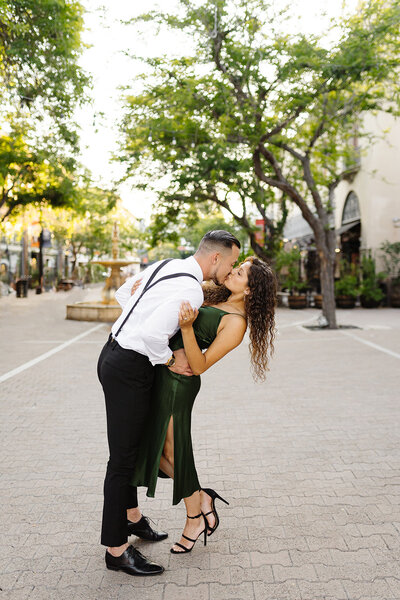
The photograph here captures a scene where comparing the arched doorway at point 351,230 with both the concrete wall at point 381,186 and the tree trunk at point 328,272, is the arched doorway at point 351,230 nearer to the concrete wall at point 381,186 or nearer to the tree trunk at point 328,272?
the concrete wall at point 381,186

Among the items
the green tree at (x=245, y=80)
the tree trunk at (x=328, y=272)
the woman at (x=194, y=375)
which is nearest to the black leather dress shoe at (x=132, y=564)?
the woman at (x=194, y=375)

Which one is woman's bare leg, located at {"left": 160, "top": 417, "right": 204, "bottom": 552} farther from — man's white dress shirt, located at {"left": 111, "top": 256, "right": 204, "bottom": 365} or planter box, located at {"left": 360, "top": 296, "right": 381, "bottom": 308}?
planter box, located at {"left": 360, "top": 296, "right": 381, "bottom": 308}

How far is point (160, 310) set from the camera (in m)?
2.80

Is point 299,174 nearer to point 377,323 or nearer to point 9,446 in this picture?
point 377,323

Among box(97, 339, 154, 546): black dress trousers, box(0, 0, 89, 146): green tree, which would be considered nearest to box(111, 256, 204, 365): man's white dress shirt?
box(97, 339, 154, 546): black dress trousers

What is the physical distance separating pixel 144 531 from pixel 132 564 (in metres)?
0.43

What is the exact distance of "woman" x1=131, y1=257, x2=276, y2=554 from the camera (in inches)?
124

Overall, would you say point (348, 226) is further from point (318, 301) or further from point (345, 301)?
point (345, 301)

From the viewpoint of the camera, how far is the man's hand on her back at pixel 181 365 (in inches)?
122

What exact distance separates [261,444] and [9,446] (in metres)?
2.36

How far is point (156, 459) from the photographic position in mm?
3232

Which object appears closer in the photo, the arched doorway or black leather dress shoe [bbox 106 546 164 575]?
black leather dress shoe [bbox 106 546 164 575]

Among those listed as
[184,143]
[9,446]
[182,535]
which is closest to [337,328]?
[184,143]

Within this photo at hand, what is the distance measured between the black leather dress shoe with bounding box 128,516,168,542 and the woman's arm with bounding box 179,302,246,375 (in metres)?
1.11
